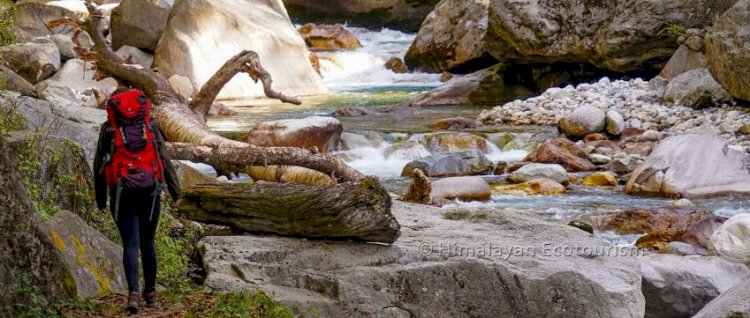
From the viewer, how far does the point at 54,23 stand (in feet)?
37.3

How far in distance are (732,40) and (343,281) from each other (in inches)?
420

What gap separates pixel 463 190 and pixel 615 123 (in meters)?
5.09

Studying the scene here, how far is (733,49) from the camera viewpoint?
13.6 m

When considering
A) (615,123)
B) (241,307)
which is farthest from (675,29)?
(241,307)

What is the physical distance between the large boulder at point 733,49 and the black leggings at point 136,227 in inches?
445

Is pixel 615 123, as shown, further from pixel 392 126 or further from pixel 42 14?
pixel 42 14

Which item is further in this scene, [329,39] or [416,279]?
[329,39]

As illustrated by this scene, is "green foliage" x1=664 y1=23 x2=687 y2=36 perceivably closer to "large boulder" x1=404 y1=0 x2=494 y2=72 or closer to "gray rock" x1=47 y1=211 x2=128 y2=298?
"large boulder" x1=404 y1=0 x2=494 y2=72

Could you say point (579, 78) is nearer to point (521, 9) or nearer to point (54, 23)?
point (521, 9)

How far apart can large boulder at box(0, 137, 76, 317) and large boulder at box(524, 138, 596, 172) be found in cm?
948

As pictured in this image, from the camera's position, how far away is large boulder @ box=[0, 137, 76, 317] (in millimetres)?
3803

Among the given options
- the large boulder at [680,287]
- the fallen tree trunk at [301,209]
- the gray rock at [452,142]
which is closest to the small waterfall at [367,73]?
the gray rock at [452,142]

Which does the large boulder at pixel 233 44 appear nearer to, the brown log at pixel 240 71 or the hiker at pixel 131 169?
the brown log at pixel 240 71

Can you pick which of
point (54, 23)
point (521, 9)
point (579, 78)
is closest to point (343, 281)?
point (54, 23)
